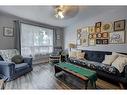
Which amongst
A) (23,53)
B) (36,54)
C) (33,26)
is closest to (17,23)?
(33,26)

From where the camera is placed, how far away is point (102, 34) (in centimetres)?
353

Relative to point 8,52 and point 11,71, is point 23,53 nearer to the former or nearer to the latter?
point 8,52

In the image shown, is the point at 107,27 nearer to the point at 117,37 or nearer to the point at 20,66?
the point at 117,37

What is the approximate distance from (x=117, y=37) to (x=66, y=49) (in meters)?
2.48

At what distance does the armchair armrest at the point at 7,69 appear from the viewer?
2.69 m

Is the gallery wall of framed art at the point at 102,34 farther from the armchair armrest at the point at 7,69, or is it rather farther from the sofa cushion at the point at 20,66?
the armchair armrest at the point at 7,69

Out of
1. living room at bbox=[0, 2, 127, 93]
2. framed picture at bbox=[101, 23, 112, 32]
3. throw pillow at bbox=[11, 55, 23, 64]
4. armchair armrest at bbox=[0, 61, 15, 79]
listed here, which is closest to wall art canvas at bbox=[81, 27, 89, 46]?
living room at bbox=[0, 2, 127, 93]

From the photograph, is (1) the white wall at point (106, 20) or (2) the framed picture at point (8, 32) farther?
(2) the framed picture at point (8, 32)

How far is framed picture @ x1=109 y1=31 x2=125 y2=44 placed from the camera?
3.04 metres

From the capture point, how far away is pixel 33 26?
432 cm

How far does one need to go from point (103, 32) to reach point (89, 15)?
0.67 metres

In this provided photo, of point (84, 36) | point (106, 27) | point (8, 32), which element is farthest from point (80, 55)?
point (8, 32)

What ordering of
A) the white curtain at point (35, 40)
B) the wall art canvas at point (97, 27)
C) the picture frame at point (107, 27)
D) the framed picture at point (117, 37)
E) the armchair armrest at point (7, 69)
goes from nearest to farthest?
the armchair armrest at point (7, 69) < the framed picture at point (117, 37) < the picture frame at point (107, 27) < the wall art canvas at point (97, 27) < the white curtain at point (35, 40)

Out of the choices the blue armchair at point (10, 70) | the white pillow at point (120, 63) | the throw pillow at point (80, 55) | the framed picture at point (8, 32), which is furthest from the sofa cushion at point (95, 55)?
the framed picture at point (8, 32)
